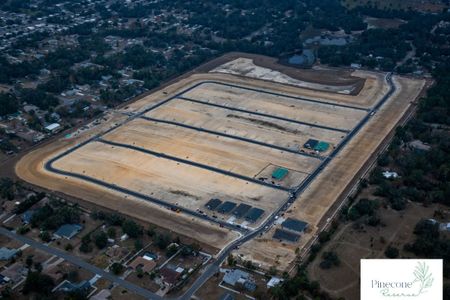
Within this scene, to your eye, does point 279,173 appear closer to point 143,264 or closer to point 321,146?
point 321,146

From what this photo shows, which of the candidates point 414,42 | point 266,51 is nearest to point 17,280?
point 266,51

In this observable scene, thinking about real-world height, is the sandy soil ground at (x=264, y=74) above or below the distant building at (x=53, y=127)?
below

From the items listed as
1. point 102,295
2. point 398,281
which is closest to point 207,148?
point 102,295

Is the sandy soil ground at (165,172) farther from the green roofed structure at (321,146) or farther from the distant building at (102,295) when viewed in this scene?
the distant building at (102,295)

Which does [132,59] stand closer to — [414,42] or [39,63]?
[39,63]

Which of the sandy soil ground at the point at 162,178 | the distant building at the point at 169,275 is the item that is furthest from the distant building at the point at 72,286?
the sandy soil ground at the point at 162,178

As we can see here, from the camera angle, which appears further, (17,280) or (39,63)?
(39,63)

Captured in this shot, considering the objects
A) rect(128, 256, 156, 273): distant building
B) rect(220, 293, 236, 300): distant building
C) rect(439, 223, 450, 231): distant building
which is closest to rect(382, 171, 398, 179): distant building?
rect(439, 223, 450, 231): distant building
